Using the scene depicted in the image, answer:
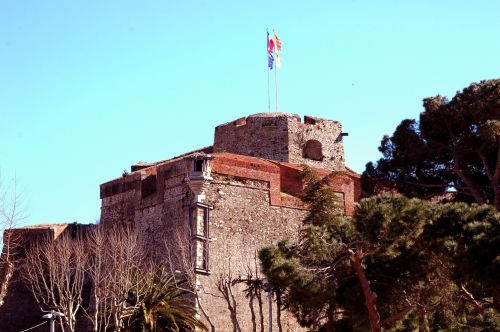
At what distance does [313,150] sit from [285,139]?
2.08 meters

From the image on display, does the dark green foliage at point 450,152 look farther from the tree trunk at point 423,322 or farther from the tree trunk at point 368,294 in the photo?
the tree trunk at point 368,294

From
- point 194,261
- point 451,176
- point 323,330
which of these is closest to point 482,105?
point 451,176

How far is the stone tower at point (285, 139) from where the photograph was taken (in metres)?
41.4

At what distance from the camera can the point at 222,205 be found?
3562 centimetres

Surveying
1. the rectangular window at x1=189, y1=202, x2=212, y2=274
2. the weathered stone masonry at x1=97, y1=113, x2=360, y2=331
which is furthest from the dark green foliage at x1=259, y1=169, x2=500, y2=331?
the weathered stone masonry at x1=97, y1=113, x2=360, y2=331

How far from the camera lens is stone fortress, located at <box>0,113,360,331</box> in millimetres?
34719

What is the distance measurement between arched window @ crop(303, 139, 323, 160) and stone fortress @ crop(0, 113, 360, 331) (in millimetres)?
998

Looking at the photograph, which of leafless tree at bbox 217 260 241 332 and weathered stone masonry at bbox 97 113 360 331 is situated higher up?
weathered stone masonry at bbox 97 113 360 331

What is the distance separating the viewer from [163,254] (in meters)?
35.9

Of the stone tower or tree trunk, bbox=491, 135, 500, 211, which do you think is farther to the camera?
the stone tower

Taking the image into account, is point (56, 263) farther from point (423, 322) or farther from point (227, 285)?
point (423, 322)

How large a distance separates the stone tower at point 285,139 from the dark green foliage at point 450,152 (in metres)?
9.45

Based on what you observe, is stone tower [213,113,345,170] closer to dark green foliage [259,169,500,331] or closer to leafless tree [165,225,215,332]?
leafless tree [165,225,215,332]

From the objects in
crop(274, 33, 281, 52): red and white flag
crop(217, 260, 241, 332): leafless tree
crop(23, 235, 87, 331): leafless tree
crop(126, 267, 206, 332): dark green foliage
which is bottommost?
crop(126, 267, 206, 332): dark green foliage
